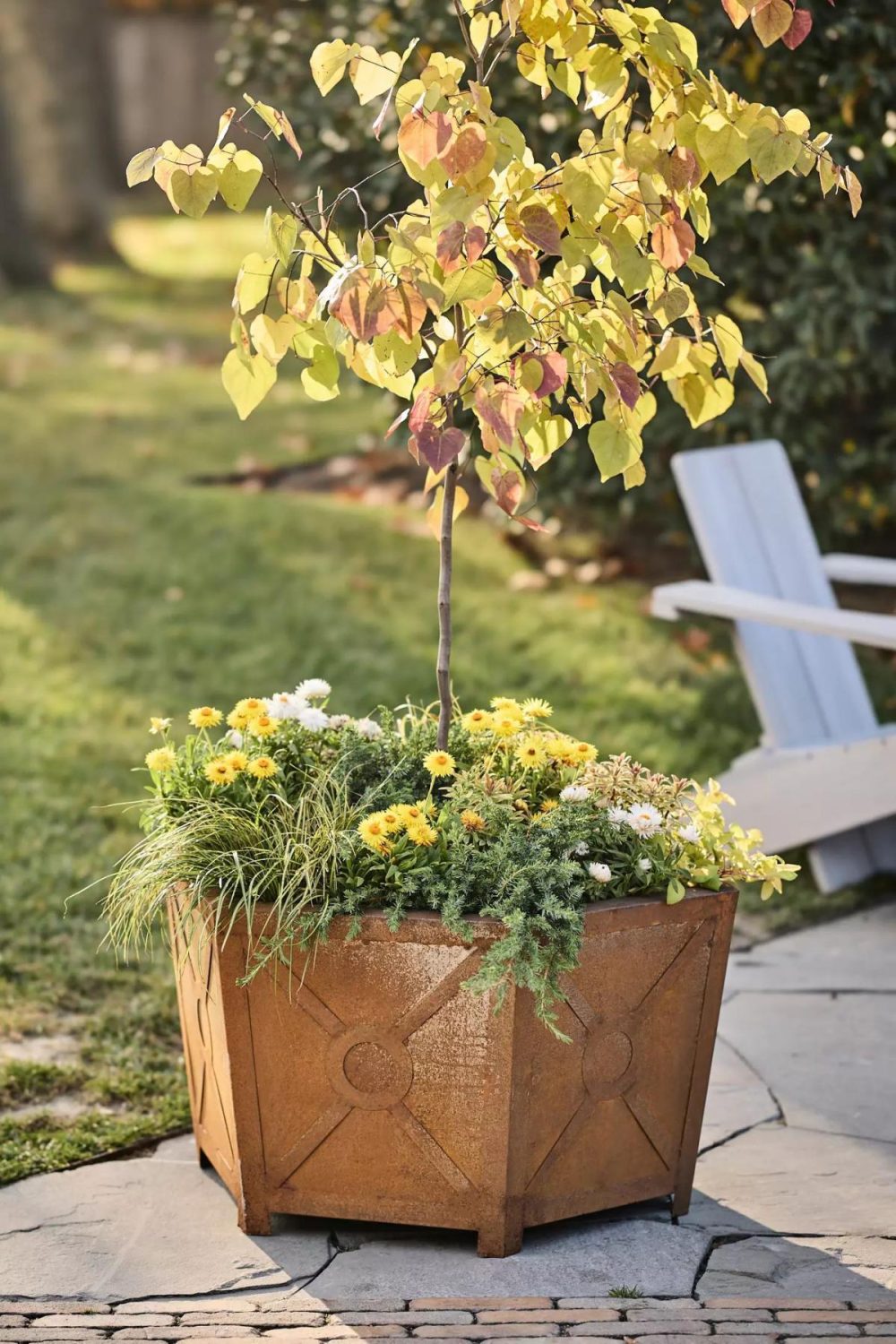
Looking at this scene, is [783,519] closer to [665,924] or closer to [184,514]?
[665,924]

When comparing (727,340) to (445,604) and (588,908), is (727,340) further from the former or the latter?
(588,908)

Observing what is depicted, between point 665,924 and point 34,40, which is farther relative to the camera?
point 34,40

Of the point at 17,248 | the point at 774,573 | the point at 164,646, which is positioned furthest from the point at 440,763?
the point at 17,248

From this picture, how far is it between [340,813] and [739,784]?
73.5 inches

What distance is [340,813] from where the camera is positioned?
2.46m

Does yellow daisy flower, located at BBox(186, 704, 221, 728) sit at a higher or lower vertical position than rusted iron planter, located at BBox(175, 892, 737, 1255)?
higher

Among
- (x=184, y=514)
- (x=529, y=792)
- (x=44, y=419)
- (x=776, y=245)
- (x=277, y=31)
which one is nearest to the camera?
(x=529, y=792)

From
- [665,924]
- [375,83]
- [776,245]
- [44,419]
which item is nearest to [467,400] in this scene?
[375,83]

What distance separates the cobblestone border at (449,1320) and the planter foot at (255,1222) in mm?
171

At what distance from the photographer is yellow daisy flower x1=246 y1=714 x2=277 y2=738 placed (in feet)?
8.34

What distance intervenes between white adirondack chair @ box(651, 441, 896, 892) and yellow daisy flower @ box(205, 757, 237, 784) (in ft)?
5.43

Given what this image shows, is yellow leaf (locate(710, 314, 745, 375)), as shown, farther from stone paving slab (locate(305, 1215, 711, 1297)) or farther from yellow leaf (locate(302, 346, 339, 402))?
stone paving slab (locate(305, 1215, 711, 1297))

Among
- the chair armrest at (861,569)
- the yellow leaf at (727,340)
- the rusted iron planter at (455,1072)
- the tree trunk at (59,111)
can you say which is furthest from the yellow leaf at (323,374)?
the tree trunk at (59,111)

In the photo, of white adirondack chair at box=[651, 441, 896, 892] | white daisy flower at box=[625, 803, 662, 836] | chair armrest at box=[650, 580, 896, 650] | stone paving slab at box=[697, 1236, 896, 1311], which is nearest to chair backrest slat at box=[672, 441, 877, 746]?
white adirondack chair at box=[651, 441, 896, 892]
